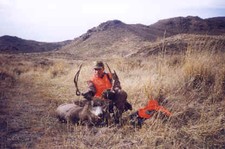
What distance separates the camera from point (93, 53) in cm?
3169

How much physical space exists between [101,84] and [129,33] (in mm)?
30244

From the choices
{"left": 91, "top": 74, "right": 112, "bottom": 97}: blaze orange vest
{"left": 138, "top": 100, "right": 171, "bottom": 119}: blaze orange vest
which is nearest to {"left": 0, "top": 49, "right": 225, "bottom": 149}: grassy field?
{"left": 138, "top": 100, "right": 171, "bottom": 119}: blaze orange vest

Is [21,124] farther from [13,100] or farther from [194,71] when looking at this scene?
[194,71]

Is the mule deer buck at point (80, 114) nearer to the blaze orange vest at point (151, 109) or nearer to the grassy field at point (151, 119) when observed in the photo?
the grassy field at point (151, 119)

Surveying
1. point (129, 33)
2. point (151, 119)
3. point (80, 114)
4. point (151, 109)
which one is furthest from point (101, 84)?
point (129, 33)

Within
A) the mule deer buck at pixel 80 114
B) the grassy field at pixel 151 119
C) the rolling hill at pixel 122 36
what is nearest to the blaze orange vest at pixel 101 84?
the mule deer buck at pixel 80 114

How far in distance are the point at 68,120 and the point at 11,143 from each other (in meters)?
1.25

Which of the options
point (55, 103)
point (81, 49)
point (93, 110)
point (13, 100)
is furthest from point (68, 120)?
point (81, 49)

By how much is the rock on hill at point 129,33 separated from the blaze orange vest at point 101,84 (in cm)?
2341

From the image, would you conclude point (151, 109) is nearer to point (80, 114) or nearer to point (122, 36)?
point (80, 114)

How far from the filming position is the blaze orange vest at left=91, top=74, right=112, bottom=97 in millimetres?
5945

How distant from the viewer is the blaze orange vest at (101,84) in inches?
234

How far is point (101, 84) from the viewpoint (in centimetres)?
595

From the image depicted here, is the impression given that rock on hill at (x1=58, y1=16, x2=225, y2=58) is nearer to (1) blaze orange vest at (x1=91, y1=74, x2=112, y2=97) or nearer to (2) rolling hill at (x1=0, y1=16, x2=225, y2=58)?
(2) rolling hill at (x1=0, y1=16, x2=225, y2=58)
